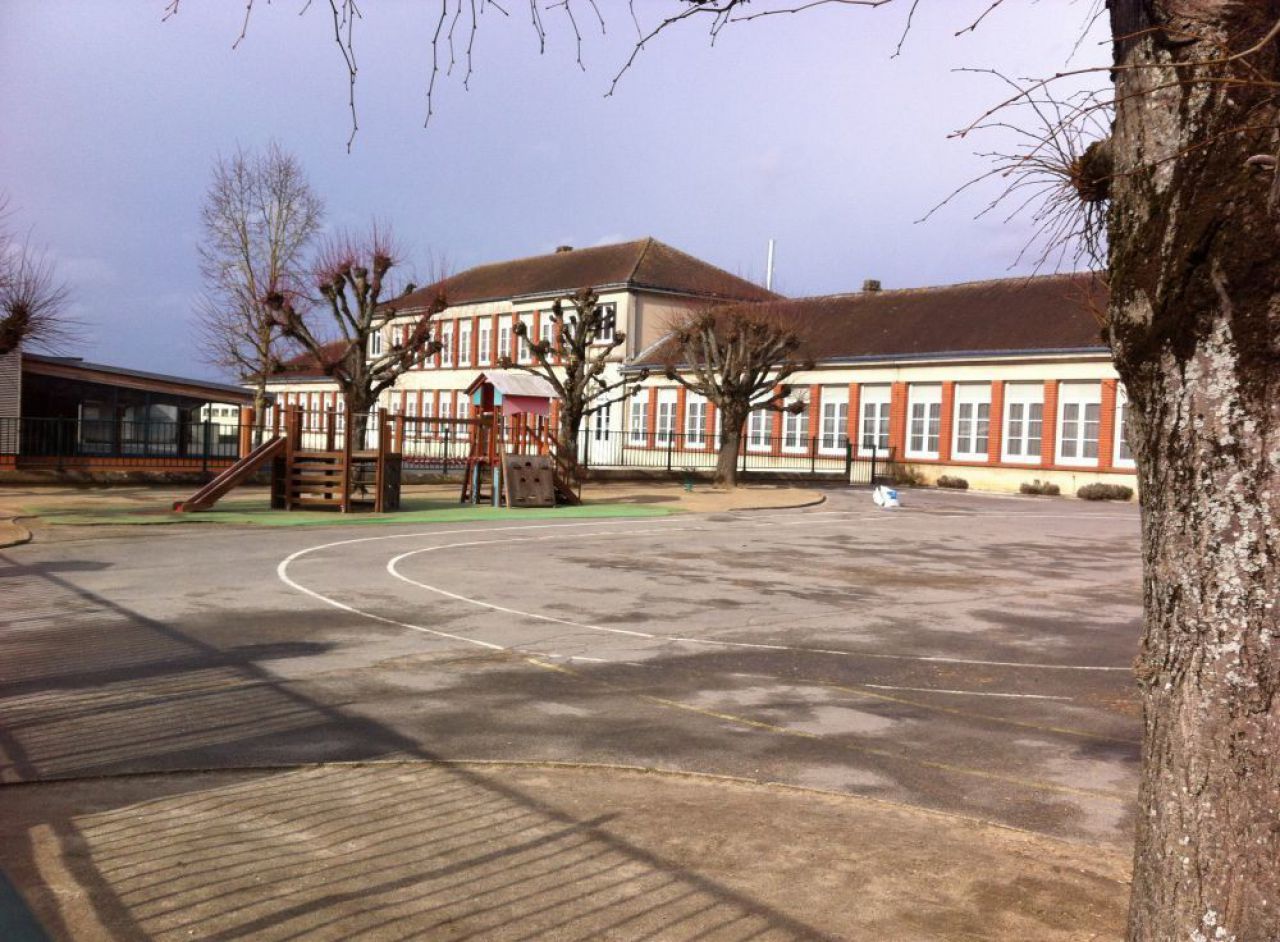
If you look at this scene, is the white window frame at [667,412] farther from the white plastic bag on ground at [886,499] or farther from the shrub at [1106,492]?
the white plastic bag on ground at [886,499]

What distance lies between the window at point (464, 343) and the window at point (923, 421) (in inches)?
1170

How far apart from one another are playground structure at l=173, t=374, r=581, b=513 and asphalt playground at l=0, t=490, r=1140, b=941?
1140cm

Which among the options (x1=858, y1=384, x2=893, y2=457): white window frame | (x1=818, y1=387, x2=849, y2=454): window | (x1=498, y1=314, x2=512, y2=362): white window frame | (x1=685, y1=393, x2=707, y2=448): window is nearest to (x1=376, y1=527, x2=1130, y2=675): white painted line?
(x1=858, y1=384, x2=893, y2=457): white window frame

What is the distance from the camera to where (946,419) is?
45.1 meters

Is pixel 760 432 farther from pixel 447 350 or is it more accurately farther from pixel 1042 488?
pixel 447 350

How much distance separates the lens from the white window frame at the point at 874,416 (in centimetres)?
4728

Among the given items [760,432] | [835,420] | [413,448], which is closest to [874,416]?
[835,420]

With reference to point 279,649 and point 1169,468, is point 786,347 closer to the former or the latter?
point 279,649

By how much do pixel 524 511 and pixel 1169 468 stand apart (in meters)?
24.7

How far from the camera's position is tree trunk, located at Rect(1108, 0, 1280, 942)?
2984 mm

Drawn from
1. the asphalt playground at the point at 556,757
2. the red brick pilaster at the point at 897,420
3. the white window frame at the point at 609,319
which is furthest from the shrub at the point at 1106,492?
the white window frame at the point at 609,319

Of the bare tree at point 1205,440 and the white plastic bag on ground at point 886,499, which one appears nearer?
the bare tree at point 1205,440

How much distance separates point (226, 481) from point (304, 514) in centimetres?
189

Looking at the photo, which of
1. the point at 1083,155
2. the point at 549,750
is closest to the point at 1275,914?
the point at 1083,155
